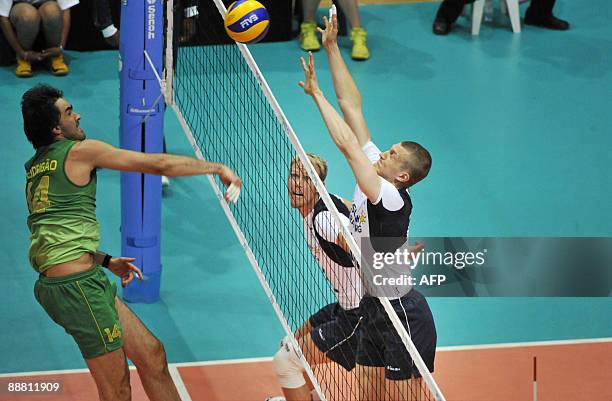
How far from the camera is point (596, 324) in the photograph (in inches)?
383

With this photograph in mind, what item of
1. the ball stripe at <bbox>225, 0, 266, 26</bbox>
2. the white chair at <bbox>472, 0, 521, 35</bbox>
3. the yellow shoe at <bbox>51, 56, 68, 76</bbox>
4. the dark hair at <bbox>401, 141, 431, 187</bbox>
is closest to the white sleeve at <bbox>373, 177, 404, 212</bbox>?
the dark hair at <bbox>401, 141, 431, 187</bbox>

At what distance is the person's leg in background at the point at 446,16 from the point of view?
602 inches

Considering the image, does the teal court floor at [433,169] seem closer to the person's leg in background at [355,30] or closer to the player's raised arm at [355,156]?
the person's leg in background at [355,30]

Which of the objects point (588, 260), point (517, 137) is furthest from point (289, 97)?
point (588, 260)

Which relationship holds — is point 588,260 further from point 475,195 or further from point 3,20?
point 3,20

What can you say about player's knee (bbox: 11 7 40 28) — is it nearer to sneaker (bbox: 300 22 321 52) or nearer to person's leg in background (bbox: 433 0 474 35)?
sneaker (bbox: 300 22 321 52)

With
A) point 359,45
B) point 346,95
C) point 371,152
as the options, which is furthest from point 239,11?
point 359,45

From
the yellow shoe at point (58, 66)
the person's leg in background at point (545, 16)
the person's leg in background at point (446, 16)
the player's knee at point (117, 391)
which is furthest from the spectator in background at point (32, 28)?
the player's knee at point (117, 391)

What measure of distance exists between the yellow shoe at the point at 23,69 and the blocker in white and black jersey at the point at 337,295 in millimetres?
6736

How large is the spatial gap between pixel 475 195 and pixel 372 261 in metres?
4.62

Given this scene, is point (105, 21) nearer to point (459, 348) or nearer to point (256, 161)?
point (256, 161)

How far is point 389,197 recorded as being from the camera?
723 cm

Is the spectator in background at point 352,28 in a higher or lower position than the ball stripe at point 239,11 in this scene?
lower

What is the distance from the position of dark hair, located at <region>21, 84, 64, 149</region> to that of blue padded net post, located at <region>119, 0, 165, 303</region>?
2128mm
